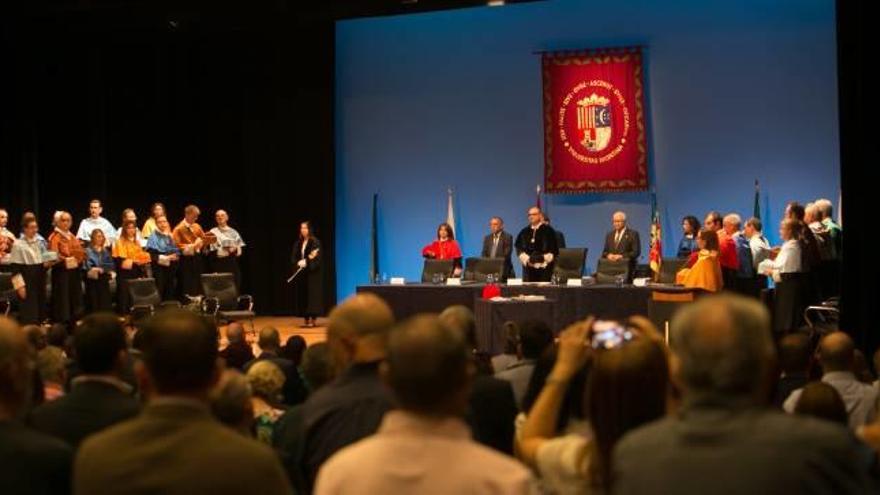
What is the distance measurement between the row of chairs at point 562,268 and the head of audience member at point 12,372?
35.4 ft

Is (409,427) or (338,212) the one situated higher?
(338,212)

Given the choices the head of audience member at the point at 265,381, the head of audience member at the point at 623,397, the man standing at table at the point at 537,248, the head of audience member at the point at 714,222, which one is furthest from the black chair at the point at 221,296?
the head of audience member at the point at 623,397

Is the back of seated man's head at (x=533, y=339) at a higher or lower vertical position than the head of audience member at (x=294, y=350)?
higher

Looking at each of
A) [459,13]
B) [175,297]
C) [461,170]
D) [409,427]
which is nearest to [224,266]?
[175,297]

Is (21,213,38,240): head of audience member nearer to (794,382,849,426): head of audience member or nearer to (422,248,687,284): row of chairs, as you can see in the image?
(422,248,687,284): row of chairs

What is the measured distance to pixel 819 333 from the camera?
914 cm

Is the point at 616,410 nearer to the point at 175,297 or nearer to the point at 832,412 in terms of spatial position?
Answer: the point at 832,412

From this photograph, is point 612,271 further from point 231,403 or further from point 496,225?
point 231,403

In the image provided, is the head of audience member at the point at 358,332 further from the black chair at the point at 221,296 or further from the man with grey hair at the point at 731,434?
the black chair at the point at 221,296

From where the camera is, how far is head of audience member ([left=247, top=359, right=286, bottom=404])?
398cm

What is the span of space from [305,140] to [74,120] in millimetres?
3364

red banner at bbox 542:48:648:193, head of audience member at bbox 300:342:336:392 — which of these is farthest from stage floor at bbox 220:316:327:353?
head of audience member at bbox 300:342:336:392

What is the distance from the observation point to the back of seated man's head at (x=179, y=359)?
210 centimetres

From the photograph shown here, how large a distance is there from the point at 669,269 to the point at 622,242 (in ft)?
4.45
